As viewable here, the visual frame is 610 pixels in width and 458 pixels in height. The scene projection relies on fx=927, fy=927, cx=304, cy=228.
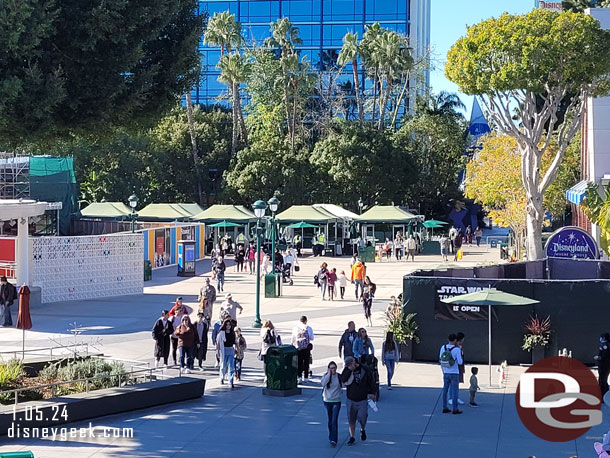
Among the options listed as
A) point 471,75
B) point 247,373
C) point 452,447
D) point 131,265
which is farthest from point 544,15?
point 452,447

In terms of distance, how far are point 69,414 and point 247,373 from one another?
18.3ft

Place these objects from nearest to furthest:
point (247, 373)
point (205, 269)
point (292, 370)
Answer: point (292, 370), point (247, 373), point (205, 269)

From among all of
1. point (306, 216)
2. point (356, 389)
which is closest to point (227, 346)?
point (356, 389)

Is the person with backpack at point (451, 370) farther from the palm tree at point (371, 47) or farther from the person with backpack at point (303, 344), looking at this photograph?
the palm tree at point (371, 47)

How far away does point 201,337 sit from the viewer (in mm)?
19891

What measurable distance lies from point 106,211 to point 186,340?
39.7 m

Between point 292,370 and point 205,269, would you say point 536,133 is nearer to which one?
point 205,269

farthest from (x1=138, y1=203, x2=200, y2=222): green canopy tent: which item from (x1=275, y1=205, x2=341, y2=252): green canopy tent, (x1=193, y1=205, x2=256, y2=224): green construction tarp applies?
(x1=275, y1=205, x2=341, y2=252): green canopy tent

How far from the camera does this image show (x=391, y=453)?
13594 mm

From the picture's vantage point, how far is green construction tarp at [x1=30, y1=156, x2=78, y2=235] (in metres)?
57.3

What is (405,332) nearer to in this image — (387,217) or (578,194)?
(578,194)

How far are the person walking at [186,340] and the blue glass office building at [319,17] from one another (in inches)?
3002

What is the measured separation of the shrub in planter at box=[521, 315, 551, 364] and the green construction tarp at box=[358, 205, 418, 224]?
33.0 meters

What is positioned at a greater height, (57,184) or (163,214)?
(57,184)
